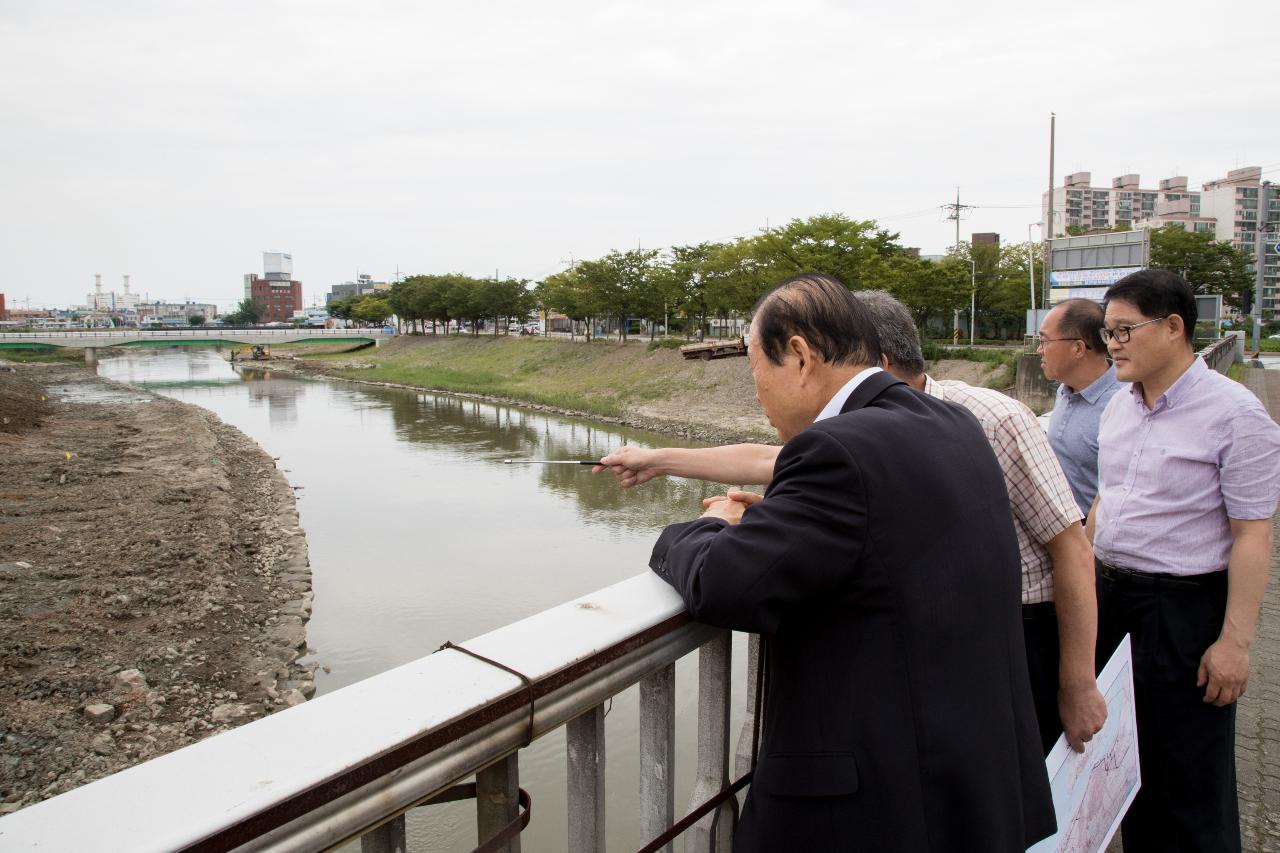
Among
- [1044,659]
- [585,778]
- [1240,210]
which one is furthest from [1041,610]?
[1240,210]

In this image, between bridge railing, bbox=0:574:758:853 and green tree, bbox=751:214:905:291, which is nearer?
bridge railing, bbox=0:574:758:853

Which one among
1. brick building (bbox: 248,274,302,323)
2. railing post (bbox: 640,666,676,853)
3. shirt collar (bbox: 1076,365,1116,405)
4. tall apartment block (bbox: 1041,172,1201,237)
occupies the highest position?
tall apartment block (bbox: 1041,172,1201,237)

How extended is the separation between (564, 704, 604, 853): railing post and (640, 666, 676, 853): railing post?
13 cm

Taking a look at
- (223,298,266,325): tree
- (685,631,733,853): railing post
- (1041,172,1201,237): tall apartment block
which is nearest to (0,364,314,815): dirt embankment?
(685,631,733,853): railing post

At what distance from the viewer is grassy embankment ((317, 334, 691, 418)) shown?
2988 cm

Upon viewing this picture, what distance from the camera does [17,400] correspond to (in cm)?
2275

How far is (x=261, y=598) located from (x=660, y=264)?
32.4 meters

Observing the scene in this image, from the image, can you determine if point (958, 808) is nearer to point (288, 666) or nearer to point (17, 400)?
point (288, 666)

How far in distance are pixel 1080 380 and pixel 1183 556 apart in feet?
2.99

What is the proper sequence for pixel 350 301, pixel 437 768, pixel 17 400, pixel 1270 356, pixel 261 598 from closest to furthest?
1. pixel 437 768
2. pixel 261 598
3. pixel 17 400
4. pixel 1270 356
5. pixel 350 301

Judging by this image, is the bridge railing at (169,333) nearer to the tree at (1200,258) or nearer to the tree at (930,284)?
the tree at (930,284)

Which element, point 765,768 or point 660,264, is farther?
point 660,264

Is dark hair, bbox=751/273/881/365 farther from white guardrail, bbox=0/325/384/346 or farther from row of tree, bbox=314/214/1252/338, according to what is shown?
white guardrail, bbox=0/325/384/346

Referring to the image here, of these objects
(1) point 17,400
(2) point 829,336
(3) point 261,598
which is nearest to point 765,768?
(2) point 829,336
